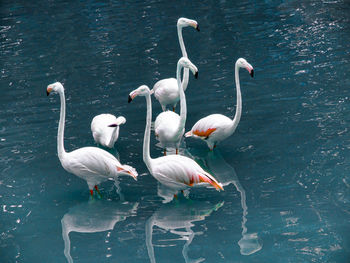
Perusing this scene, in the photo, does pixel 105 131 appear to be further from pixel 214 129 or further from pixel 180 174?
pixel 180 174

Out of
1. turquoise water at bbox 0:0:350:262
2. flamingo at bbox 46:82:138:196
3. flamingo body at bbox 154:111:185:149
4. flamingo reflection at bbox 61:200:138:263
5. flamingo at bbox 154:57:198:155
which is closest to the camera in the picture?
turquoise water at bbox 0:0:350:262

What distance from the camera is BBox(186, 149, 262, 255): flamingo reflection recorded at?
5.22m

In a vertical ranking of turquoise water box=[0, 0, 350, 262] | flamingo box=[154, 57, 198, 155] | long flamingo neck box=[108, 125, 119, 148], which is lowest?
turquoise water box=[0, 0, 350, 262]

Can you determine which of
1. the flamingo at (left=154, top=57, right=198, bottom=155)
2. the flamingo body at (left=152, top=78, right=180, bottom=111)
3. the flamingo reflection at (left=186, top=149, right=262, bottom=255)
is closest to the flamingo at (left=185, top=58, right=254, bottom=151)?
the flamingo reflection at (left=186, top=149, right=262, bottom=255)

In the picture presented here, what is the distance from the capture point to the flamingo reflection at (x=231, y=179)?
5.22 m

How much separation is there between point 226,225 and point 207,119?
2.01 metres

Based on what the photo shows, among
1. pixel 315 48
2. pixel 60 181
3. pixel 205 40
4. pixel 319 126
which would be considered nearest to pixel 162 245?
pixel 60 181

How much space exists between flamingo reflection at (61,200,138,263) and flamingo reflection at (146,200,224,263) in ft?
1.09

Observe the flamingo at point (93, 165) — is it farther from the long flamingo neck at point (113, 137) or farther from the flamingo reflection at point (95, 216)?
the long flamingo neck at point (113, 137)

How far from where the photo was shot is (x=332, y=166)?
258 inches

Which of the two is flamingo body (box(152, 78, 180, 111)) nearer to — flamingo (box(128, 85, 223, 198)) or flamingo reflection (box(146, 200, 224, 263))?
flamingo (box(128, 85, 223, 198))

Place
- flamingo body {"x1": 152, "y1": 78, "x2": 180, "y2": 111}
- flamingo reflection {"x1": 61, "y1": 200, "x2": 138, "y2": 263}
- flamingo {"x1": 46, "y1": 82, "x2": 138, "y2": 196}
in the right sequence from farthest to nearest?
flamingo body {"x1": 152, "y1": 78, "x2": 180, "y2": 111}, flamingo {"x1": 46, "y1": 82, "x2": 138, "y2": 196}, flamingo reflection {"x1": 61, "y1": 200, "x2": 138, "y2": 263}

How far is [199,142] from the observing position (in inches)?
315

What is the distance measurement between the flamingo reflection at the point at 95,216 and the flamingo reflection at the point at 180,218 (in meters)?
0.33
